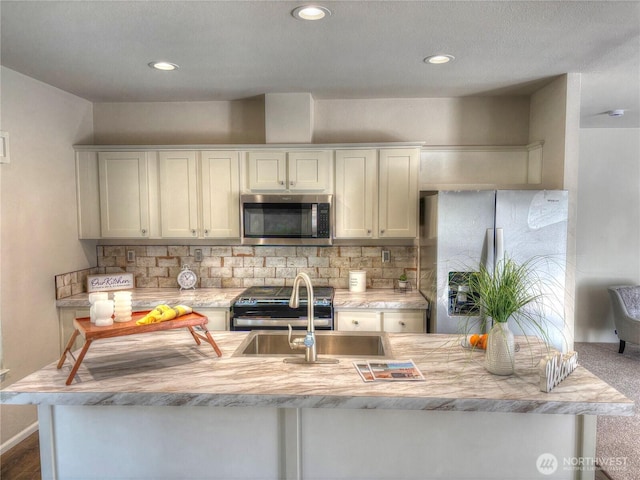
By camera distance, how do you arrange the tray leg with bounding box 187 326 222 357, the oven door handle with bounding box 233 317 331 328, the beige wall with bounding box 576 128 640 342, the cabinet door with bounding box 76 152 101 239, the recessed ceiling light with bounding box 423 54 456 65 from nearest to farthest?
the tray leg with bounding box 187 326 222 357 < the recessed ceiling light with bounding box 423 54 456 65 < the oven door handle with bounding box 233 317 331 328 < the cabinet door with bounding box 76 152 101 239 < the beige wall with bounding box 576 128 640 342

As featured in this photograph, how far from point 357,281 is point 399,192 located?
859 millimetres

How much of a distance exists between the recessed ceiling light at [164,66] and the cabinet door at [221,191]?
2.65 feet

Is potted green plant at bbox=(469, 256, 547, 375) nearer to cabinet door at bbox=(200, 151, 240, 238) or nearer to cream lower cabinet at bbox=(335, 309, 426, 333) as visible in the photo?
cream lower cabinet at bbox=(335, 309, 426, 333)

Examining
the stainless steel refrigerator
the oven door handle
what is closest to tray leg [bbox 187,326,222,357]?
the oven door handle

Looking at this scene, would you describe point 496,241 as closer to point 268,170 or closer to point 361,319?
point 361,319

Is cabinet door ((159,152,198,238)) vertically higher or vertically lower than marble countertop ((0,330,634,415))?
higher

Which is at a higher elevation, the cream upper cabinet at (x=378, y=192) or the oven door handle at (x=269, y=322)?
the cream upper cabinet at (x=378, y=192)

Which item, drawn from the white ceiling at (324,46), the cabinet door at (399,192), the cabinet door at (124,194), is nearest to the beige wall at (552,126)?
the white ceiling at (324,46)

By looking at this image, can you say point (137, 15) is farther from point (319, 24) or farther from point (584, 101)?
point (584, 101)

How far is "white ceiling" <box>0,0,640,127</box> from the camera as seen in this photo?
2.07 meters

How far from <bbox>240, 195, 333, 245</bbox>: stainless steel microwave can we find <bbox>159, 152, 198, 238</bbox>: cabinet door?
1.54 feet

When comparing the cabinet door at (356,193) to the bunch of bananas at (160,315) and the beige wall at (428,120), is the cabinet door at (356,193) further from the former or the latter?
the bunch of bananas at (160,315)

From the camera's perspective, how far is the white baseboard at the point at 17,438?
2771 millimetres

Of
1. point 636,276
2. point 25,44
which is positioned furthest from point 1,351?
point 636,276
